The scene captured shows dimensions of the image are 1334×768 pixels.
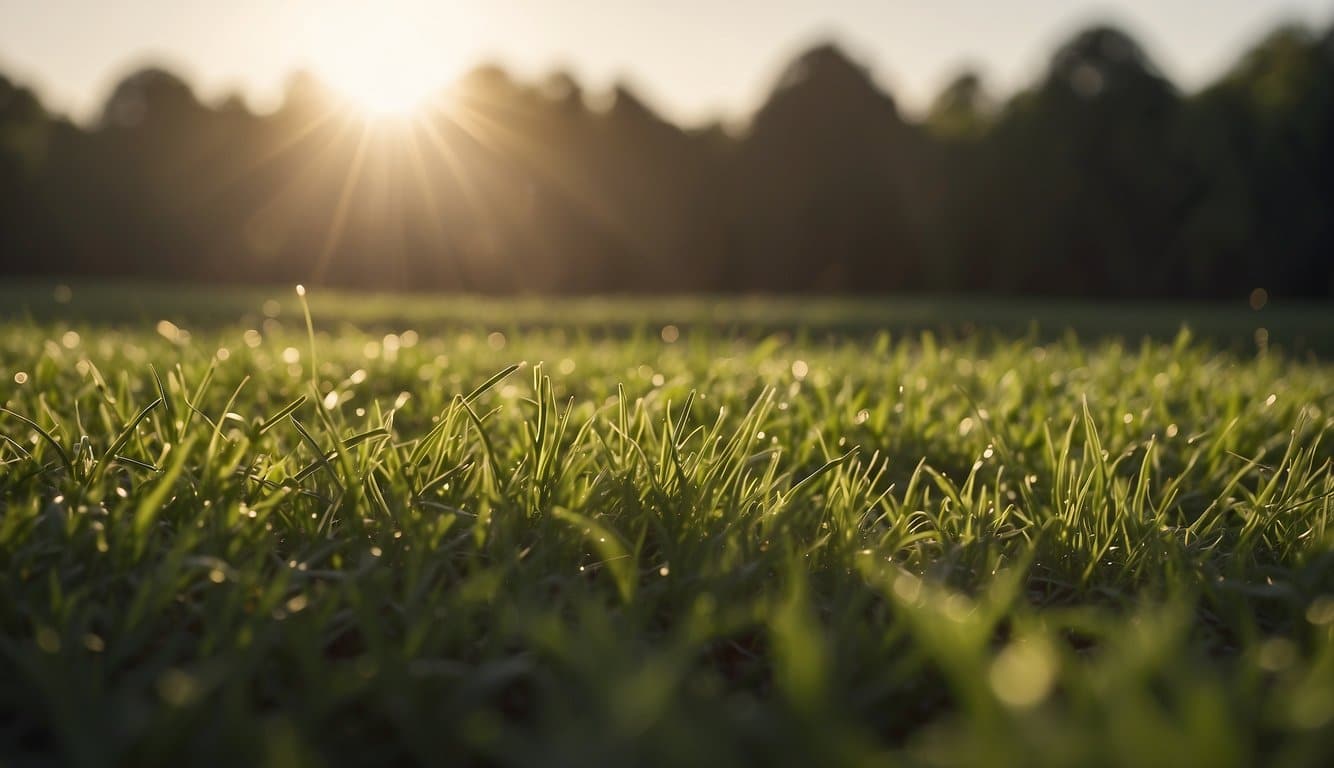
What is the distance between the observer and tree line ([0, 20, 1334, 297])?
2850 centimetres

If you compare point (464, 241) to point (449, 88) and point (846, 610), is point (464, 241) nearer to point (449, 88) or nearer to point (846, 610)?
point (449, 88)

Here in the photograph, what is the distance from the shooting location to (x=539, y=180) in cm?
3281

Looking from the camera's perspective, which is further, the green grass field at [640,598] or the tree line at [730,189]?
the tree line at [730,189]

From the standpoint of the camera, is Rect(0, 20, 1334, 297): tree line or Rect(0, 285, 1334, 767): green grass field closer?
Rect(0, 285, 1334, 767): green grass field

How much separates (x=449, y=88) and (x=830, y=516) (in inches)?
1369

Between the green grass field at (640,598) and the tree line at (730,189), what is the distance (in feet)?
96.5

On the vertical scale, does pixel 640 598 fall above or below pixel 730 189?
below

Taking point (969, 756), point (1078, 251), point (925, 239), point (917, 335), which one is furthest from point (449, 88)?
point (969, 756)

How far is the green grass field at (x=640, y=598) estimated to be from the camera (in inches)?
34.4

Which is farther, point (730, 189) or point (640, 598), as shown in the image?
point (730, 189)

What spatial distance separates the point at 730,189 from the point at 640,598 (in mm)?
32461

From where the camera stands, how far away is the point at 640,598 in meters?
1.38

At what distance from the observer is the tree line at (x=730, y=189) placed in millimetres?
28500

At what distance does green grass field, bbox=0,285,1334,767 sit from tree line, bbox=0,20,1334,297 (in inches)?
1158
